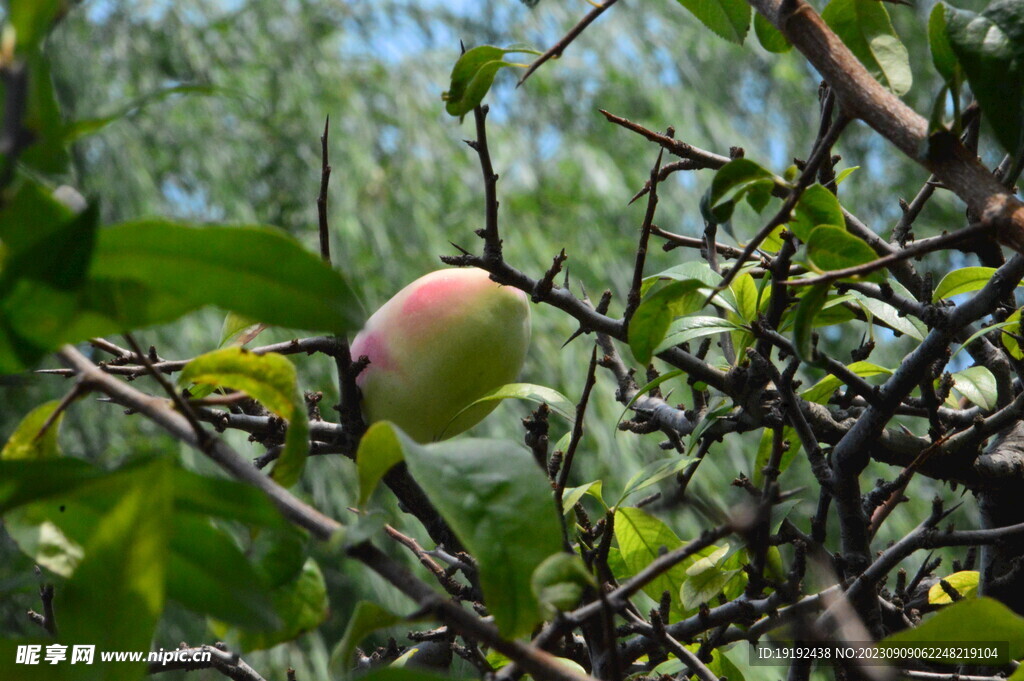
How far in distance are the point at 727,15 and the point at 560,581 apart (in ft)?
1.22

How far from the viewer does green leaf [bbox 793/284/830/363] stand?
0.40 metres

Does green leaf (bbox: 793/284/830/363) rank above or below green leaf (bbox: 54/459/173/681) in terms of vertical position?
above

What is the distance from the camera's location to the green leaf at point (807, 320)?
1.30 feet

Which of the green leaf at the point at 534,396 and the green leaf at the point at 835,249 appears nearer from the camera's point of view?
the green leaf at the point at 835,249

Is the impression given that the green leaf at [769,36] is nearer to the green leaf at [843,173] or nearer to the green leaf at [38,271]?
the green leaf at [843,173]

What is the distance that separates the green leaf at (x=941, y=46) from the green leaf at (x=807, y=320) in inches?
4.1

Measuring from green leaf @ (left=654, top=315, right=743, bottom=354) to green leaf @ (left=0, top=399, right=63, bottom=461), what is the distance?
12.0 inches

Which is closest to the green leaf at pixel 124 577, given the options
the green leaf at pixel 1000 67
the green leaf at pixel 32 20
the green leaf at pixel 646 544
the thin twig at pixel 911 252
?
the green leaf at pixel 32 20

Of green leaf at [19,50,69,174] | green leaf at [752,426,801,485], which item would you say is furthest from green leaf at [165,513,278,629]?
green leaf at [752,426,801,485]

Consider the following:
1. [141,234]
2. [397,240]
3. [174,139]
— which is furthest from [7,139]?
[174,139]

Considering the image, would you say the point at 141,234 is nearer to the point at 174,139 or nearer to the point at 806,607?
the point at 806,607

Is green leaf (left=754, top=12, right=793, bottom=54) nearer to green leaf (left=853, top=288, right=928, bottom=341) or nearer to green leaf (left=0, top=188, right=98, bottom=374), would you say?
green leaf (left=853, top=288, right=928, bottom=341)

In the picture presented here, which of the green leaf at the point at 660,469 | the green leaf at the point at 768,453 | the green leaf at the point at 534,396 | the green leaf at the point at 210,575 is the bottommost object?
the green leaf at the point at 768,453

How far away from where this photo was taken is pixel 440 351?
24.5 inches
